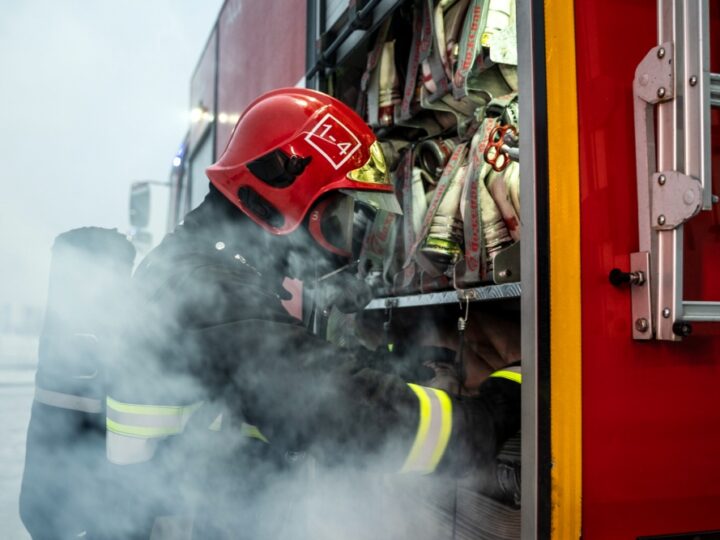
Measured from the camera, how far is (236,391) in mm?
1359

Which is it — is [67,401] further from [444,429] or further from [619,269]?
[619,269]

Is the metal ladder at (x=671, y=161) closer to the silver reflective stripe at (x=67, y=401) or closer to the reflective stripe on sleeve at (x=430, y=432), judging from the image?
the reflective stripe on sleeve at (x=430, y=432)

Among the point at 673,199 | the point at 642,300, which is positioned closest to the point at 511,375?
the point at 642,300

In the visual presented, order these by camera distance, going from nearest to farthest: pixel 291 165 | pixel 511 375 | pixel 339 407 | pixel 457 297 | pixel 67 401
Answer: pixel 339 407 < pixel 511 375 < pixel 67 401 < pixel 291 165 < pixel 457 297

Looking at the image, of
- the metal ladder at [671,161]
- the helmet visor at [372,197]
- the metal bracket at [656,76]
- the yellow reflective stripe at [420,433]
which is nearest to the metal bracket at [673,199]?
the metal ladder at [671,161]

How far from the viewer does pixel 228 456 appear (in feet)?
5.28

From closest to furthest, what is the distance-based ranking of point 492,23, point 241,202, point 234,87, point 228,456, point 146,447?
point 146,447, point 228,456, point 241,202, point 492,23, point 234,87

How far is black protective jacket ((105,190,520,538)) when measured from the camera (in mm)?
1287

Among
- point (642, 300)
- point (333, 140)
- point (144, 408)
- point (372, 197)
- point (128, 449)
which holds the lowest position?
point (128, 449)

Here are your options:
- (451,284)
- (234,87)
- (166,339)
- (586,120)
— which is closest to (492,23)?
(451,284)

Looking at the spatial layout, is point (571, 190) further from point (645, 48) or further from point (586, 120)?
point (645, 48)

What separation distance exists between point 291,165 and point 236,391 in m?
0.69

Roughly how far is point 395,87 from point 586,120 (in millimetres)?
1630

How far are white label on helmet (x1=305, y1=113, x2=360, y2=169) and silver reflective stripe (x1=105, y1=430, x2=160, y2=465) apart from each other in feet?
3.00
